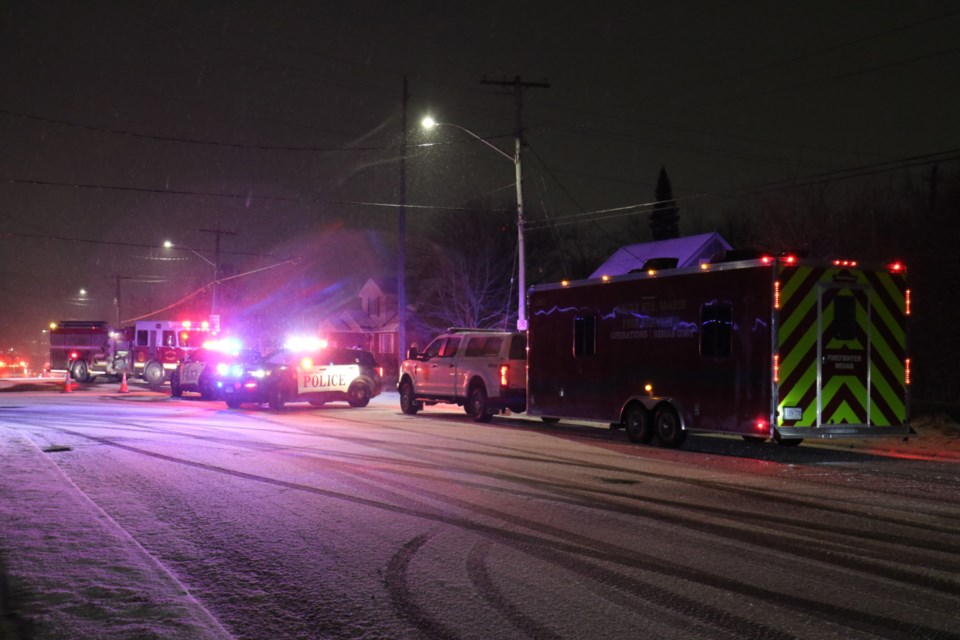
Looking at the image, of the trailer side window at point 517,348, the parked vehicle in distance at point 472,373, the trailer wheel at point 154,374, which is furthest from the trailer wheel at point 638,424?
the trailer wheel at point 154,374

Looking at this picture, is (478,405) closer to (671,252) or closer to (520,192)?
(520,192)

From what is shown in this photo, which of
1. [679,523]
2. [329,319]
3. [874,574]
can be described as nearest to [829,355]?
[679,523]

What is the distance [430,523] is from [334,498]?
1.80m

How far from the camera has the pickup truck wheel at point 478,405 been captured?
67.7ft

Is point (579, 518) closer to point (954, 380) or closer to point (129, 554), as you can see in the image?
point (129, 554)

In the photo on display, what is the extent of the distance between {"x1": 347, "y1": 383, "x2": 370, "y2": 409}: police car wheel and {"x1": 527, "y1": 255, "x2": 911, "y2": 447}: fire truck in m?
10.7

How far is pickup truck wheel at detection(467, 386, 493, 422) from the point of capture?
20625 mm

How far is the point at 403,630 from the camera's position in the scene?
203 inches

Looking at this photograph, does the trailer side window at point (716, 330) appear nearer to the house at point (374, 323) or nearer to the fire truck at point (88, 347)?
the fire truck at point (88, 347)

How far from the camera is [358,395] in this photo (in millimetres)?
25312

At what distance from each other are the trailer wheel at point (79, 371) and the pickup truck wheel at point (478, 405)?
1117 inches

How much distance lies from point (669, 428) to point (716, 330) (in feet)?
6.48

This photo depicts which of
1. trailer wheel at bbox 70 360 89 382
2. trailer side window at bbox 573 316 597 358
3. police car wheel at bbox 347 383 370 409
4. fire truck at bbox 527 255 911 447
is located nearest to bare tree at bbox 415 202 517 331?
trailer wheel at bbox 70 360 89 382

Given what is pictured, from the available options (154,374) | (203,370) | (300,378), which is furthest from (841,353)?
(154,374)
